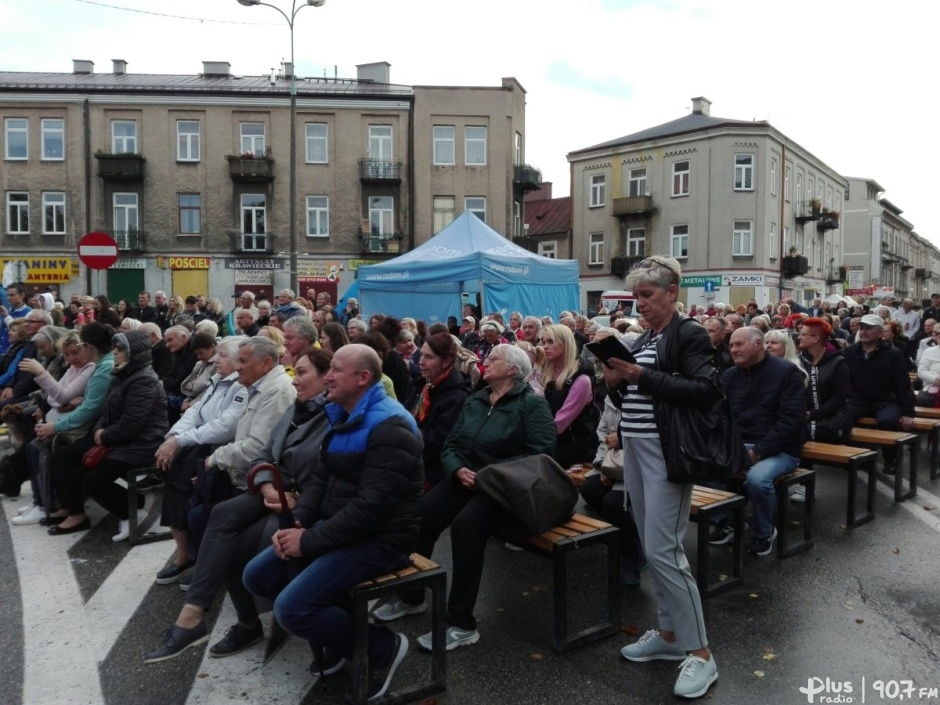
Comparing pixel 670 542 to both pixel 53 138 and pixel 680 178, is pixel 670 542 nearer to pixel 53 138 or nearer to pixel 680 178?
pixel 53 138

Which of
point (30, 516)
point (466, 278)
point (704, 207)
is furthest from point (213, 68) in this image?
point (30, 516)

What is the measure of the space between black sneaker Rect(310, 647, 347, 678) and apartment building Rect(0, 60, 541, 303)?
32.0 metres

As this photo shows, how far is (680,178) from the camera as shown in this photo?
135 feet

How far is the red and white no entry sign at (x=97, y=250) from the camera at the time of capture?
982 centimetres

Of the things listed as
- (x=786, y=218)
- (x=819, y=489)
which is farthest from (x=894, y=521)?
(x=786, y=218)

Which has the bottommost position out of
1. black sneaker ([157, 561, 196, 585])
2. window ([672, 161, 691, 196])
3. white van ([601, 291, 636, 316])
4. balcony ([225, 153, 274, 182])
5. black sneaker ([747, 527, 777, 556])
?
black sneaker ([157, 561, 196, 585])

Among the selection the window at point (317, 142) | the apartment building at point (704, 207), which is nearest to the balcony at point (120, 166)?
the window at point (317, 142)

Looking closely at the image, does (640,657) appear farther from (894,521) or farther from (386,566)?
(894,521)

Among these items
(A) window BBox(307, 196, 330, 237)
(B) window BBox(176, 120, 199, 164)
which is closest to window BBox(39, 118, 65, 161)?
(B) window BBox(176, 120, 199, 164)

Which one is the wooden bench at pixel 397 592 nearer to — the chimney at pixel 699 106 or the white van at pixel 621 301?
the white van at pixel 621 301

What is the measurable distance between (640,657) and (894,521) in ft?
12.3

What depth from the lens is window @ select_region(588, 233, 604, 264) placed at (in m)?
44.4

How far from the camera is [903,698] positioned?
3.57m

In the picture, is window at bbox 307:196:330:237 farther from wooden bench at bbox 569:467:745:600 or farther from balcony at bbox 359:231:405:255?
wooden bench at bbox 569:467:745:600
